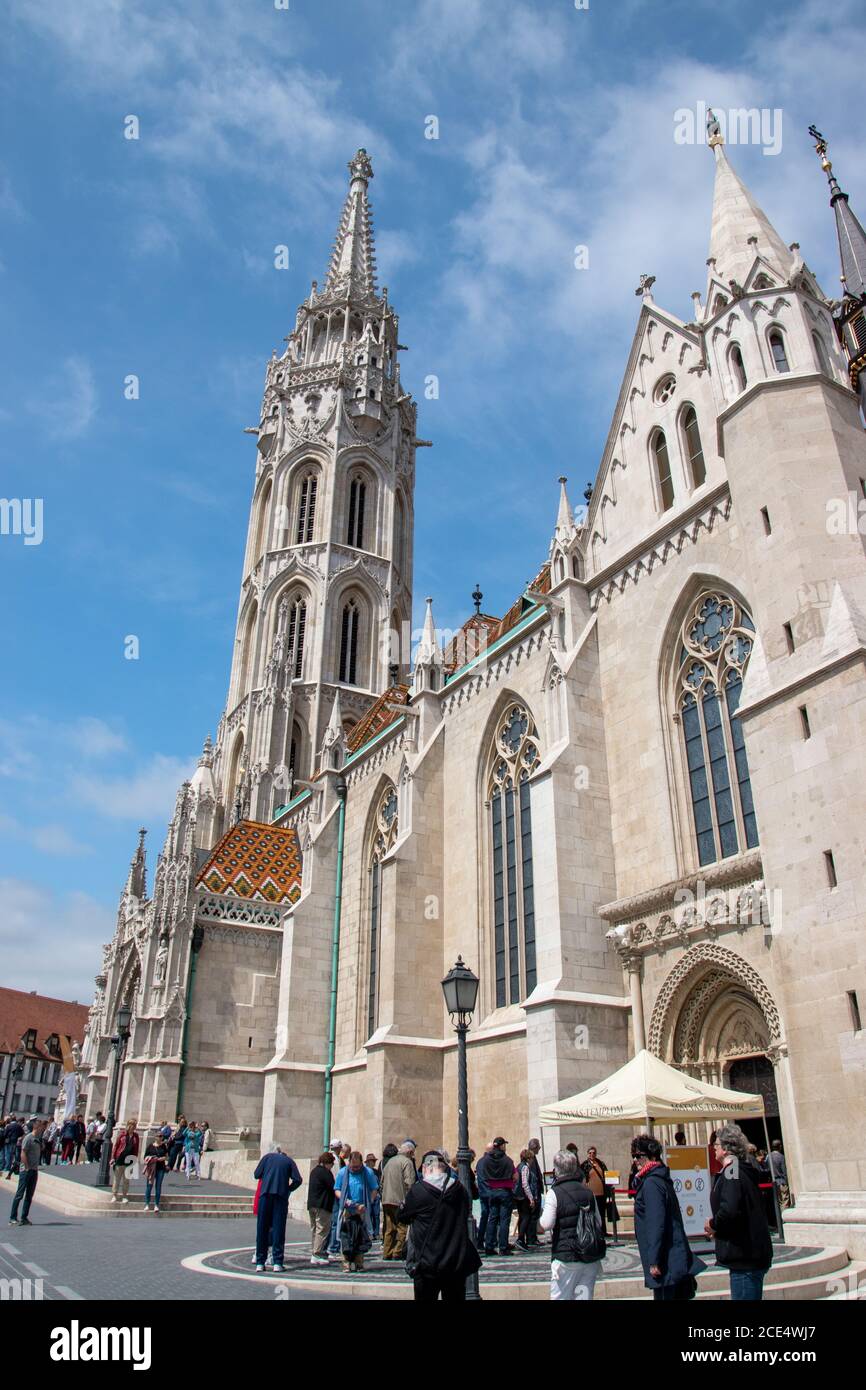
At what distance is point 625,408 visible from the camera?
21516 millimetres

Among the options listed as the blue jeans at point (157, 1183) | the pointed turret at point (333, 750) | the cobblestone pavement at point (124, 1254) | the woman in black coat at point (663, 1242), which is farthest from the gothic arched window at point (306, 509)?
the woman in black coat at point (663, 1242)

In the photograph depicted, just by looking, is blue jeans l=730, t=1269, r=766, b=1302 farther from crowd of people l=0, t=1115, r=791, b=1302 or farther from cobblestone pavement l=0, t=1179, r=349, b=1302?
cobblestone pavement l=0, t=1179, r=349, b=1302

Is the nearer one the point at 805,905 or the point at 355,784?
the point at 805,905

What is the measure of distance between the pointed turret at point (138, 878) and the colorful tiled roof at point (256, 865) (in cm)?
591

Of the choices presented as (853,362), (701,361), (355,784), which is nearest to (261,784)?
(355,784)

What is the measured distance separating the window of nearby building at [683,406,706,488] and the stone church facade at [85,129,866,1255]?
6 cm

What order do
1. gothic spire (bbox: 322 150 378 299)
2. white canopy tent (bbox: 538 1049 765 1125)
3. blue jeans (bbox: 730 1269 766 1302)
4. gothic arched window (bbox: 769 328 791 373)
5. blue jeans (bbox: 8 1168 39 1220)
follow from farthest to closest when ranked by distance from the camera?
gothic spire (bbox: 322 150 378 299)
gothic arched window (bbox: 769 328 791 373)
blue jeans (bbox: 8 1168 39 1220)
white canopy tent (bbox: 538 1049 765 1125)
blue jeans (bbox: 730 1269 766 1302)

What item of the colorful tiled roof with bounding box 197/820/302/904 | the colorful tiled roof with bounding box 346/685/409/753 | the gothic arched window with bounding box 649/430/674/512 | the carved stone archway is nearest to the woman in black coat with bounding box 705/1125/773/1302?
the carved stone archway

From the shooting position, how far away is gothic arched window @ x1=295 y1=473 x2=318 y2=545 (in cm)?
4850

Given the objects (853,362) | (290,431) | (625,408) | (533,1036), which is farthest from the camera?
(290,431)

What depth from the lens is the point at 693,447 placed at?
1933cm

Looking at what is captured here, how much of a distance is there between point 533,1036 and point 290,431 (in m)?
40.2
